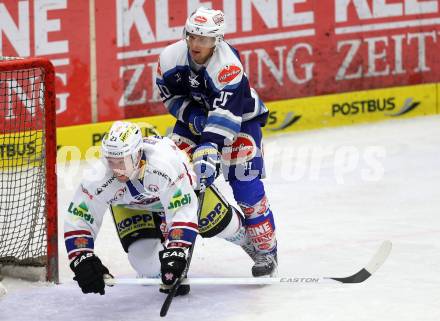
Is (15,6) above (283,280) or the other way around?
above

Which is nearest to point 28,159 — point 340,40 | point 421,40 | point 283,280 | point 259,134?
point 259,134

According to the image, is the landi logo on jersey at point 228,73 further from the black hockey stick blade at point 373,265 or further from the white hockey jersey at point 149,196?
the black hockey stick blade at point 373,265

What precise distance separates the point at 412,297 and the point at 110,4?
13.5 ft

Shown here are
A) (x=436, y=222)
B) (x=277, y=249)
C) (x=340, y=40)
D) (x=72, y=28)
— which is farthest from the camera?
(x=340, y=40)

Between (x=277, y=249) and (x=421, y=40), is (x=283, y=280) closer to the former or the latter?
(x=277, y=249)

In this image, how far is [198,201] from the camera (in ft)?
19.9

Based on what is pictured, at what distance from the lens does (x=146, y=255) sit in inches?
237

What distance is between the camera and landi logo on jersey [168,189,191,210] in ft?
18.5

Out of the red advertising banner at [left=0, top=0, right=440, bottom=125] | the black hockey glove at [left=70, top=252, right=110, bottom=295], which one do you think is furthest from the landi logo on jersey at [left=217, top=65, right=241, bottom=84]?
the red advertising banner at [left=0, top=0, right=440, bottom=125]

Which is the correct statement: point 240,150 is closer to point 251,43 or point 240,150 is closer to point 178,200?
point 178,200

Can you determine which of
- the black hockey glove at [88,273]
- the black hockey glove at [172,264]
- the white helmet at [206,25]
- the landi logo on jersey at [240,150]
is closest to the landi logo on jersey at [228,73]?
the white helmet at [206,25]

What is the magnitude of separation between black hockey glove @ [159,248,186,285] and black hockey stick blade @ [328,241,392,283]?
2.50 feet

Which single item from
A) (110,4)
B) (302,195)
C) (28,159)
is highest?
(110,4)

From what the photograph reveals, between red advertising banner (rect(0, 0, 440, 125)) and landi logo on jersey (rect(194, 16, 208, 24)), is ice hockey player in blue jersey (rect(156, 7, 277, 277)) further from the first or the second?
red advertising banner (rect(0, 0, 440, 125))
